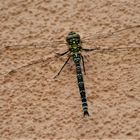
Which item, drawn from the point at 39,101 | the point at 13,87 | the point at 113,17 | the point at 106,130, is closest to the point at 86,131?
the point at 106,130

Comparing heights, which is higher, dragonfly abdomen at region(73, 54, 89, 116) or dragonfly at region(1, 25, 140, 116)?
dragonfly at region(1, 25, 140, 116)

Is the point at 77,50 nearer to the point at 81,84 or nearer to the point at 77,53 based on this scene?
the point at 77,53

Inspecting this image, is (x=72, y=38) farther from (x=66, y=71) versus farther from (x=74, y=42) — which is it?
(x=66, y=71)

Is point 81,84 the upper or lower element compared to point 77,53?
lower

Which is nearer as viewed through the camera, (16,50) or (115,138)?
(115,138)

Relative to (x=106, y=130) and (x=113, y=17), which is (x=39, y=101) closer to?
(x=106, y=130)

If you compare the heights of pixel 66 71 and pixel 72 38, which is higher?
pixel 72 38

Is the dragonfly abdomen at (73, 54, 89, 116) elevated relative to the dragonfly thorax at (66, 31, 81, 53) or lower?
lower

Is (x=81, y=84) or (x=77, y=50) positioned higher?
(x=77, y=50)

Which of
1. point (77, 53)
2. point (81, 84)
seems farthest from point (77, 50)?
point (81, 84)
